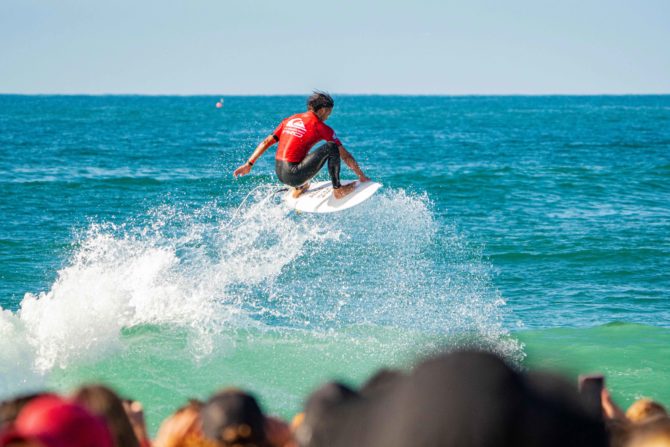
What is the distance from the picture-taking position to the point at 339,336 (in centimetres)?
1084

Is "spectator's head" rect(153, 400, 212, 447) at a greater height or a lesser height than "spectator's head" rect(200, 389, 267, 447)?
lesser

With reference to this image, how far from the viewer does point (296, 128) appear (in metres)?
9.55

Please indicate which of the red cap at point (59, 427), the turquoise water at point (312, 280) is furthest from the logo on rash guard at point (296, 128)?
the red cap at point (59, 427)

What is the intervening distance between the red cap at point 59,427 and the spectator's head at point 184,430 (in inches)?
29.2

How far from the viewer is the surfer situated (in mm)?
9477

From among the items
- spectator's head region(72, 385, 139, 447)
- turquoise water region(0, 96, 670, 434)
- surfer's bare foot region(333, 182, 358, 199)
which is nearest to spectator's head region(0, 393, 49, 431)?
spectator's head region(72, 385, 139, 447)

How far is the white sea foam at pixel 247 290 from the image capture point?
978 centimetres

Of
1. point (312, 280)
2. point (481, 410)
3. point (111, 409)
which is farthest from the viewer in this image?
point (312, 280)

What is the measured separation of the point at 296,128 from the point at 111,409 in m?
7.28

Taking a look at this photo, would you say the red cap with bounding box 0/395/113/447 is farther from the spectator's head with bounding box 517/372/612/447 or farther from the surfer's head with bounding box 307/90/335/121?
the surfer's head with bounding box 307/90/335/121

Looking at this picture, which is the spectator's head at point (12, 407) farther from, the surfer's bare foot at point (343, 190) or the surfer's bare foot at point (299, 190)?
the surfer's bare foot at point (299, 190)

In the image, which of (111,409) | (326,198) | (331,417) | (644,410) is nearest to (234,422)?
(111,409)

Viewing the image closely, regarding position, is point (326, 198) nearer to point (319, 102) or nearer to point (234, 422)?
point (319, 102)

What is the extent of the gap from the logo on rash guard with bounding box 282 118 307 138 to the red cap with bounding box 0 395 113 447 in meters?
7.89
